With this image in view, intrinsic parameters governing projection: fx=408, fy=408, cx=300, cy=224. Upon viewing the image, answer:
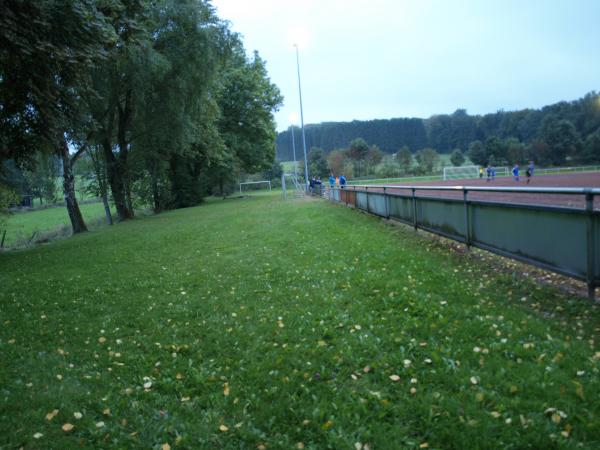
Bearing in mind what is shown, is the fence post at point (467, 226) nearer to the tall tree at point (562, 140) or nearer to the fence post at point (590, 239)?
the fence post at point (590, 239)

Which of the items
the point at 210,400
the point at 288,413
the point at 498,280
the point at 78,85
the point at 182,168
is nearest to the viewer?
the point at 288,413

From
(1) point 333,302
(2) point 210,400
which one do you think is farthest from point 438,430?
(1) point 333,302

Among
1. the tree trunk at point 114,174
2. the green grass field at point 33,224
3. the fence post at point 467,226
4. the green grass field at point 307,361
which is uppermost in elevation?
the tree trunk at point 114,174

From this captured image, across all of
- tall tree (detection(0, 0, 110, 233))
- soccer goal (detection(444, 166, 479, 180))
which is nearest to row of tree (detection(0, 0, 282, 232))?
tall tree (detection(0, 0, 110, 233))

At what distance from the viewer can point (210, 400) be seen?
3.40 meters

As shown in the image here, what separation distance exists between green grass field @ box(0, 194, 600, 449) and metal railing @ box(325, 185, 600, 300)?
1.39 feet

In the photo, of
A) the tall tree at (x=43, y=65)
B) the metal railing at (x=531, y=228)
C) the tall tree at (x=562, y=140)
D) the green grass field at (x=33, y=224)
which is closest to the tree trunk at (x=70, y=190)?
the green grass field at (x=33, y=224)

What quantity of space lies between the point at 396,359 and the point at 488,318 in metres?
1.45

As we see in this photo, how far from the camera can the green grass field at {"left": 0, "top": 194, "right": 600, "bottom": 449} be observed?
291 cm

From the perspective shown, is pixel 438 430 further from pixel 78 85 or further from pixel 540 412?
pixel 78 85

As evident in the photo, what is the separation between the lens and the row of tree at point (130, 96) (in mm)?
9805

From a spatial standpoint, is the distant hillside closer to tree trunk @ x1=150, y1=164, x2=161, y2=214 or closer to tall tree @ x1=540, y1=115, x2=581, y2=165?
tall tree @ x1=540, y1=115, x2=581, y2=165

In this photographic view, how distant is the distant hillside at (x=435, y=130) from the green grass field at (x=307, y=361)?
266 ft

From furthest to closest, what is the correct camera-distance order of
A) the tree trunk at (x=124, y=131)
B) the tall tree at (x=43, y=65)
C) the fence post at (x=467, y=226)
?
1. the tree trunk at (x=124, y=131)
2. the tall tree at (x=43, y=65)
3. the fence post at (x=467, y=226)
